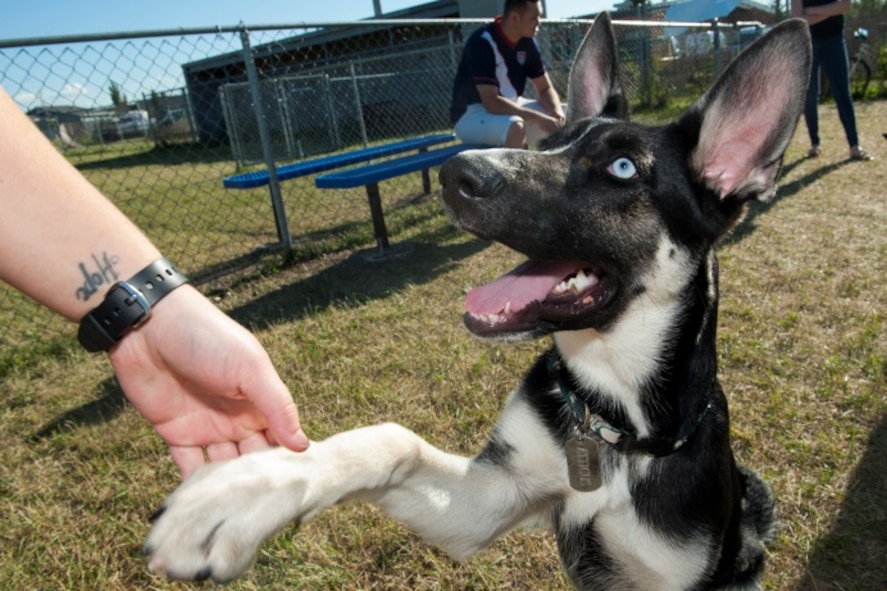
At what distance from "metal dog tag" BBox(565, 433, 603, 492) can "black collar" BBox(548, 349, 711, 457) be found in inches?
2.6

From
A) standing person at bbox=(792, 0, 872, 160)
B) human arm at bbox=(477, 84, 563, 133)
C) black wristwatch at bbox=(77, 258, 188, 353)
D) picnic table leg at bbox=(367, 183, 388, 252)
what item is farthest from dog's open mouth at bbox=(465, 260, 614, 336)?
standing person at bbox=(792, 0, 872, 160)

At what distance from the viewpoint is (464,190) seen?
6.43 ft

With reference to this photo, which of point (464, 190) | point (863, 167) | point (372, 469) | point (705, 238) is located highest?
point (464, 190)

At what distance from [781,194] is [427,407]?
19.6 feet

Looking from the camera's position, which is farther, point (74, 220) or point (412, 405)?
point (412, 405)

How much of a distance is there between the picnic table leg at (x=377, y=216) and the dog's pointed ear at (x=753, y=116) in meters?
4.46

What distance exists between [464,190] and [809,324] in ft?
11.0

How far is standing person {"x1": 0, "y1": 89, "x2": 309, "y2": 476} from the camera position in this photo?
1646mm

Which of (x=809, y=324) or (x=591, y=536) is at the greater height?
(x=591, y=536)

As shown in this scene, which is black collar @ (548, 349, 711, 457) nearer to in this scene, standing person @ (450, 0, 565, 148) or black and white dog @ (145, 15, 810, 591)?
black and white dog @ (145, 15, 810, 591)

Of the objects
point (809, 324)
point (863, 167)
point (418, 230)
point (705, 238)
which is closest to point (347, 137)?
point (418, 230)

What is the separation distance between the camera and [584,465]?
2.20m

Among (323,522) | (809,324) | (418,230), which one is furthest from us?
(418,230)

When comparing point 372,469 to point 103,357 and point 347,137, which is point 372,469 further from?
point 347,137
